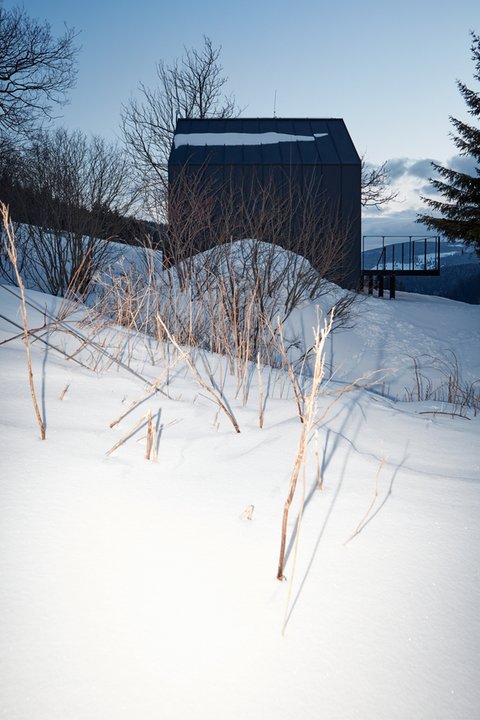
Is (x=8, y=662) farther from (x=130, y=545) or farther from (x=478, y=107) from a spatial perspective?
(x=478, y=107)

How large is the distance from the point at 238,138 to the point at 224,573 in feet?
51.0

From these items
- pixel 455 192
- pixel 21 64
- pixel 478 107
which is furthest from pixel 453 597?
pixel 478 107

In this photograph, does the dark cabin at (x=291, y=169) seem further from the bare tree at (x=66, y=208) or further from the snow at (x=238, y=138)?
the bare tree at (x=66, y=208)

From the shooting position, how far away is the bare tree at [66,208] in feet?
32.8

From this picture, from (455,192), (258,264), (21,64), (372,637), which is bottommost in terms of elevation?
(372,637)

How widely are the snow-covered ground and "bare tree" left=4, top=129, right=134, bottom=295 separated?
8357mm

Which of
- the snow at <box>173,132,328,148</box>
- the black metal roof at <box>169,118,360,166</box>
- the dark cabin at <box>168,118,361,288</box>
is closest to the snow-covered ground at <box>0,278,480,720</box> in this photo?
the dark cabin at <box>168,118,361,288</box>

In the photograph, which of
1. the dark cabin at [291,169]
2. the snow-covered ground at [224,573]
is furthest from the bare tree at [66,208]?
the snow-covered ground at [224,573]

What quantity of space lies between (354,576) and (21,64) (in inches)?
820

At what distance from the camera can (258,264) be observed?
962 cm

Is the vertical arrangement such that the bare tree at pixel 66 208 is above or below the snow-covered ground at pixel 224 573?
above

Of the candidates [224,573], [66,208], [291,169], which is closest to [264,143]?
[291,169]

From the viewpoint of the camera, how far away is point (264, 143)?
15.1 metres

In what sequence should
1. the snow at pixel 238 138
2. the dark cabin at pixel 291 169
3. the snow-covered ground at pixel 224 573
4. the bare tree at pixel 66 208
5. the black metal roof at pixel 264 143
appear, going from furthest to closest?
the snow at pixel 238 138
the black metal roof at pixel 264 143
the dark cabin at pixel 291 169
the bare tree at pixel 66 208
the snow-covered ground at pixel 224 573
